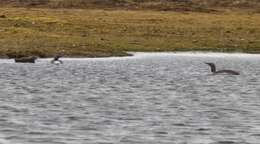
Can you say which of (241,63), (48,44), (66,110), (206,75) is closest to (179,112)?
(66,110)

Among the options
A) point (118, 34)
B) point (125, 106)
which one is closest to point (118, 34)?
point (118, 34)

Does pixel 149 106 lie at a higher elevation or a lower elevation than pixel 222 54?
higher

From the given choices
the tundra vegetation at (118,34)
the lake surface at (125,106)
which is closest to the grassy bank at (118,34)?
the tundra vegetation at (118,34)

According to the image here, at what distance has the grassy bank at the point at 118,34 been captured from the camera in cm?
6506

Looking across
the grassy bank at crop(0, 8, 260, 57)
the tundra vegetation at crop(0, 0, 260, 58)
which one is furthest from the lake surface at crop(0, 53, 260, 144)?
the tundra vegetation at crop(0, 0, 260, 58)

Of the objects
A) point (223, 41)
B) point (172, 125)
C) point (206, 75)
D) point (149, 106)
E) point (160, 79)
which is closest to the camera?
point (172, 125)

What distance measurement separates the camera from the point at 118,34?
8275 centimetres

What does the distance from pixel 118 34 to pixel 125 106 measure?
5609cm

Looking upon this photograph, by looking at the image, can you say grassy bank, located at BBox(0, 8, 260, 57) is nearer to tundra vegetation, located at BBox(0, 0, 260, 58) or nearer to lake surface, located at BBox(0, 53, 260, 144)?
tundra vegetation, located at BBox(0, 0, 260, 58)

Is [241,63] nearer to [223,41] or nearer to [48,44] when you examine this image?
[48,44]

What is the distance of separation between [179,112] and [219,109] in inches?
68.2

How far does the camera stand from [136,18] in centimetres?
10656

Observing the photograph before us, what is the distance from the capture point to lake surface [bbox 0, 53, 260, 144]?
67.3ft

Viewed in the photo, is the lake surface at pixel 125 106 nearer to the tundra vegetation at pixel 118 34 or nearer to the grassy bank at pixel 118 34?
the grassy bank at pixel 118 34
